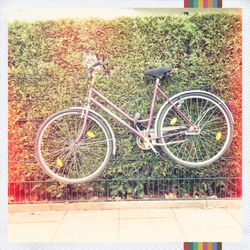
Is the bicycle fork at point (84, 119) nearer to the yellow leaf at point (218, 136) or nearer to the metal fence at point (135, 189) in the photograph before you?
the metal fence at point (135, 189)

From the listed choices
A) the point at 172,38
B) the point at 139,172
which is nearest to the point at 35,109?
the point at 139,172

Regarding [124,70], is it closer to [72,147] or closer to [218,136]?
[72,147]

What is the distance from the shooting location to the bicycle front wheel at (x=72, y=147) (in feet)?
17.7

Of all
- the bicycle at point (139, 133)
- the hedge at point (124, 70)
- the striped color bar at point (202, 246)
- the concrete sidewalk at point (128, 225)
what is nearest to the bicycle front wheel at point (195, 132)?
the bicycle at point (139, 133)

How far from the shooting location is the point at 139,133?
17.9ft

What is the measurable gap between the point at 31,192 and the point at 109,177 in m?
0.88

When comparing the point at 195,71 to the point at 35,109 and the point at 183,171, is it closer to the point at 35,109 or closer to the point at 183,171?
the point at 183,171

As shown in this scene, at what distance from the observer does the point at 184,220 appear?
528 centimetres

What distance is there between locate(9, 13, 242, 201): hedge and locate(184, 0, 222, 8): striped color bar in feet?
1.85

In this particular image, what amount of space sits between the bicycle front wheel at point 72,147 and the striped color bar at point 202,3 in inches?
60.0

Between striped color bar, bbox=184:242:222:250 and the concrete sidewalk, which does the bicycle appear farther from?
striped color bar, bbox=184:242:222:250

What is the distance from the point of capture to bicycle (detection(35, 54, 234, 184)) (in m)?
5.39


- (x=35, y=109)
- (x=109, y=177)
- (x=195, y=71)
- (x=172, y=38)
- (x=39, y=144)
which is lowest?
(x=109, y=177)
